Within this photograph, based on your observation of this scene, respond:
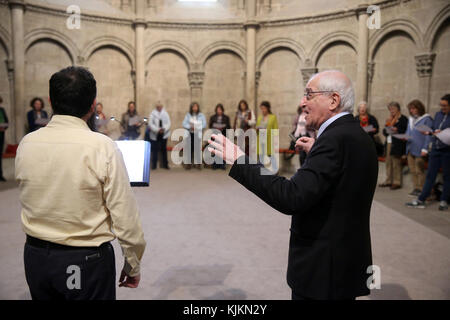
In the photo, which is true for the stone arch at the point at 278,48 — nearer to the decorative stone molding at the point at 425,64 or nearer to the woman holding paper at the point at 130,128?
the decorative stone molding at the point at 425,64

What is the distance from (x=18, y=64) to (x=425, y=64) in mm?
10111

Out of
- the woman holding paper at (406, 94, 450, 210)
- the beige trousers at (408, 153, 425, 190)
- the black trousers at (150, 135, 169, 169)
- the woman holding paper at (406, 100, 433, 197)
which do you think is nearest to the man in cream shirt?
the woman holding paper at (406, 94, 450, 210)

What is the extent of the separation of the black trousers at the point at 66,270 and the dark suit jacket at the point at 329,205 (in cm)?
76

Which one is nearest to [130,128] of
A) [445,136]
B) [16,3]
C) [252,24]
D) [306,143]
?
[16,3]

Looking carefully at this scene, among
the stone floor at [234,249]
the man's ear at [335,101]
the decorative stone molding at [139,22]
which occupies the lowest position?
the stone floor at [234,249]

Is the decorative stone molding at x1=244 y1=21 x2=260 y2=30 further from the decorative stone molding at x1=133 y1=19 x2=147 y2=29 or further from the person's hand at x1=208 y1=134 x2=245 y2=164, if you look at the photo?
the person's hand at x1=208 y1=134 x2=245 y2=164

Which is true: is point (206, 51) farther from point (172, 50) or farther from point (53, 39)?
point (53, 39)

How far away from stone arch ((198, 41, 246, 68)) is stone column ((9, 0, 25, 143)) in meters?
5.13

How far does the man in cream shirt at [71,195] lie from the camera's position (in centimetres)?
196

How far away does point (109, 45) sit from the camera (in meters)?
13.4

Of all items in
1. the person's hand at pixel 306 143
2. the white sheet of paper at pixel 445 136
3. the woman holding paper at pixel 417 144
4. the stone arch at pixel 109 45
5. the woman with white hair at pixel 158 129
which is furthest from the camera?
the stone arch at pixel 109 45

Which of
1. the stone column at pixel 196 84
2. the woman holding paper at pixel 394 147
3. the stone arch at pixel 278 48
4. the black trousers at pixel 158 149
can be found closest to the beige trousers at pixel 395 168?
the woman holding paper at pixel 394 147

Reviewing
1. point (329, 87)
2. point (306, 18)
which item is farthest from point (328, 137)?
point (306, 18)

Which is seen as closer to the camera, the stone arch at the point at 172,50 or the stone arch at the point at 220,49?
the stone arch at the point at 172,50
